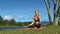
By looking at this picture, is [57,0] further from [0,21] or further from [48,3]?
[0,21]

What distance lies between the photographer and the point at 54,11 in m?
37.6

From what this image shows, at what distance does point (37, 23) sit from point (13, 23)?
38390mm

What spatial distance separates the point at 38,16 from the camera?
16984 millimetres

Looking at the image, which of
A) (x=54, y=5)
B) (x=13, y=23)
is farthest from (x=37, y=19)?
(x=13, y=23)

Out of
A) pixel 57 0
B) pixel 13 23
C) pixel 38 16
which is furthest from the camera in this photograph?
pixel 13 23

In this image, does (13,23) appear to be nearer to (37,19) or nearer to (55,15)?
(55,15)

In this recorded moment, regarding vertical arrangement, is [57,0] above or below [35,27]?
above

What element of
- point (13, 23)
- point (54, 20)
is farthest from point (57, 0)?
point (13, 23)

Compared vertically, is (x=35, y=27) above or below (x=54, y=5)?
below

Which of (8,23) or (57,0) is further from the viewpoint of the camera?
(8,23)

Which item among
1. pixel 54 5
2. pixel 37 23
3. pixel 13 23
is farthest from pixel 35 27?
pixel 13 23

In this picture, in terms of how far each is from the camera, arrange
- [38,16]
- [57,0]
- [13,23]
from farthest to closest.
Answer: [13,23] → [57,0] → [38,16]

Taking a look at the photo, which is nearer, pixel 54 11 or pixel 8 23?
pixel 54 11

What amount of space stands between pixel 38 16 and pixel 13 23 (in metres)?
38.7
